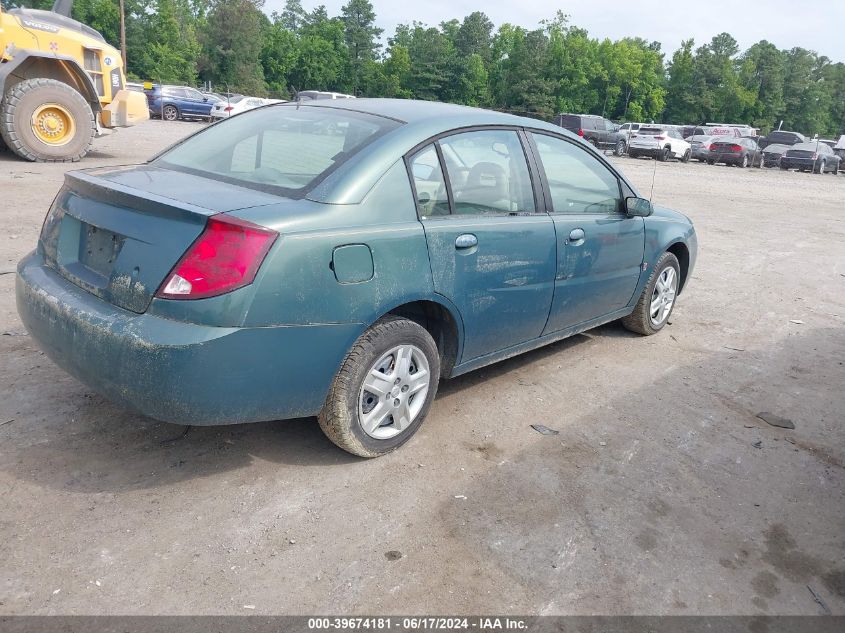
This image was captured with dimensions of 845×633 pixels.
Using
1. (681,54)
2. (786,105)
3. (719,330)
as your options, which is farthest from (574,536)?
(786,105)

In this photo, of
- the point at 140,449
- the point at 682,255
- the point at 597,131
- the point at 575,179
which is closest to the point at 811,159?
the point at 597,131

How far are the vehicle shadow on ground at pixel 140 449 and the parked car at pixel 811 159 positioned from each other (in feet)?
115

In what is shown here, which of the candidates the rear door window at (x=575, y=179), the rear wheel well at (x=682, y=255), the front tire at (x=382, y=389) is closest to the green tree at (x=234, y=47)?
the rear wheel well at (x=682, y=255)

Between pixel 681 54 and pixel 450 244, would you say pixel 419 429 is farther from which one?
pixel 681 54

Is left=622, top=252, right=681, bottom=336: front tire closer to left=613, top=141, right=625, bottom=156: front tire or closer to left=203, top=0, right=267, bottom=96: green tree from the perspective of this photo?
left=613, top=141, right=625, bottom=156: front tire

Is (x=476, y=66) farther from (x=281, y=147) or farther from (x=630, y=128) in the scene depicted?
(x=281, y=147)

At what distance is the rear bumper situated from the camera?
2787 mm

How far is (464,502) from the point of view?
321 cm

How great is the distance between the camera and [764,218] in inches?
538

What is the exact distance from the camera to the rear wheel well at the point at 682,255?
5793mm

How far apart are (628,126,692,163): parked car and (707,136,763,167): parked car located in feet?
3.68

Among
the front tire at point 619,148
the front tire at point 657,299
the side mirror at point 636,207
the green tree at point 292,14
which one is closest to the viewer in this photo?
the side mirror at point 636,207

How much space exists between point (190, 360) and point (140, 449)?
91 centimetres

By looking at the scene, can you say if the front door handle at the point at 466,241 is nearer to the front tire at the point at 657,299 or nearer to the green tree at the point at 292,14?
the front tire at the point at 657,299
